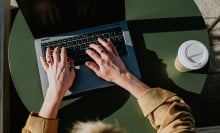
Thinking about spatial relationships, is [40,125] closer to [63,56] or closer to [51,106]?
[51,106]

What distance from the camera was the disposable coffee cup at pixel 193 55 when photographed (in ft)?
4.30

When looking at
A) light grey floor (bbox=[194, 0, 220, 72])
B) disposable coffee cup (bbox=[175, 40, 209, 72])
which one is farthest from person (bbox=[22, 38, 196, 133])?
light grey floor (bbox=[194, 0, 220, 72])

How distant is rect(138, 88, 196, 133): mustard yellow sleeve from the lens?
1267 mm

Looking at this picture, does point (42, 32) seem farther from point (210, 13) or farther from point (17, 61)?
point (210, 13)

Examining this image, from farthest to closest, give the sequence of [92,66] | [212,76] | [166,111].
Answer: [212,76] < [92,66] < [166,111]

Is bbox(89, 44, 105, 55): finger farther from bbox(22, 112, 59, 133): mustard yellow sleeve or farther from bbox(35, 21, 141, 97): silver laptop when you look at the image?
bbox(22, 112, 59, 133): mustard yellow sleeve

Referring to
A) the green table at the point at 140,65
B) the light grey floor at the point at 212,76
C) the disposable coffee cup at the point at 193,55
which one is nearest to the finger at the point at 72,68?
the green table at the point at 140,65

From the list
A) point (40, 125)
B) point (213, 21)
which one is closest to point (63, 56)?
point (40, 125)

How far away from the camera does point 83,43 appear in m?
1.44

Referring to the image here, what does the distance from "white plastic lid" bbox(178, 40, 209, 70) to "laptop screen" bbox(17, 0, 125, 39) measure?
11.6 inches

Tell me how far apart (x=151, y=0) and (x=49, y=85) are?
1.90 ft

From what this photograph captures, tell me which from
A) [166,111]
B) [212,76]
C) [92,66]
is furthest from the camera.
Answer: [212,76]

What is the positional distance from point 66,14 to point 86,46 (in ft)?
0.57

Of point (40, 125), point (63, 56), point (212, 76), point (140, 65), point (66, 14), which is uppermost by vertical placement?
point (66, 14)
